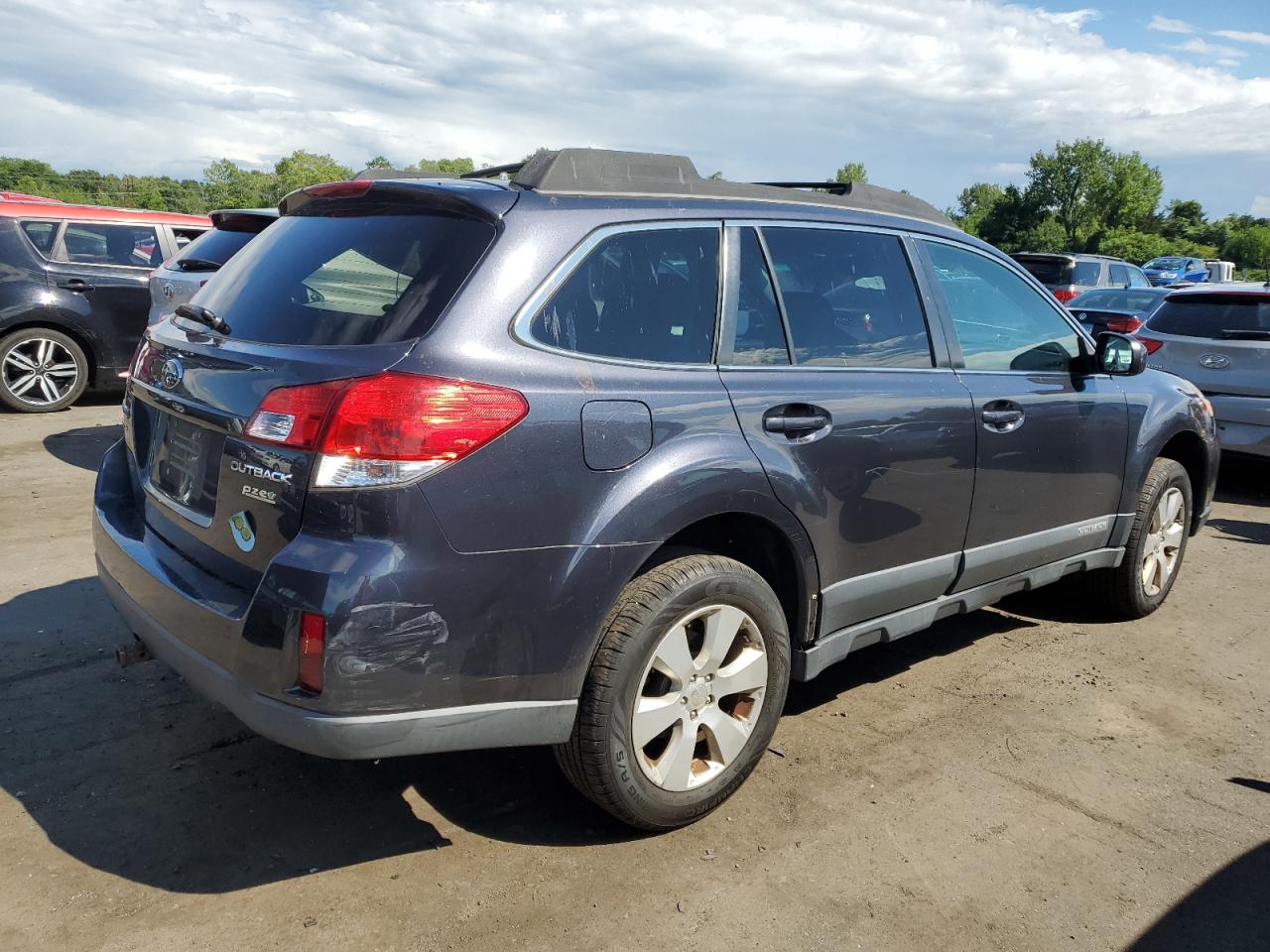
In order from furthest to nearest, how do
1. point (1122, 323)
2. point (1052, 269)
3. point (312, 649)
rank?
point (1052, 269)
point (1122, 323)
point (312, 649)

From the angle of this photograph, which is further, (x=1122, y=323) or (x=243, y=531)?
(x=1122, y=323)

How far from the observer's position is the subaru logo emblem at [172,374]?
2.98 m

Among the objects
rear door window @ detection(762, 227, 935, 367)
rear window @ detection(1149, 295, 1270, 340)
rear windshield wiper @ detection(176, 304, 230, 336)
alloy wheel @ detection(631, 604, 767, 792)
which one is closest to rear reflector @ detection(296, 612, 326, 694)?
alloy wheel @ detection(631, 604, 767, 792)

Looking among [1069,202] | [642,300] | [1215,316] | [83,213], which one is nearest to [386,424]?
[642,300]

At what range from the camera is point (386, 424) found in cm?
246

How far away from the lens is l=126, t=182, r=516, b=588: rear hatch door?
2.58 meters

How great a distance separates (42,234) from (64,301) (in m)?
0.65

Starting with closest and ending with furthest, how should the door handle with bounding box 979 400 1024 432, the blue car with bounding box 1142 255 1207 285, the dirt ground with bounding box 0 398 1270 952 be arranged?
the dirt ground with bounding box 0 398 1270 952
the door handle with bounding box 979 400 1024 432
the blue car with bounding box 1142 255 1207 285

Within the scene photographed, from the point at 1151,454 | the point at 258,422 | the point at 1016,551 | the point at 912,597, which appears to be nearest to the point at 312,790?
the point at 258,422

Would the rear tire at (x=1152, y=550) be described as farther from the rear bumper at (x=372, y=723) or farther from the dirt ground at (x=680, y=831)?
the rear bumper at (x=372, y=723)

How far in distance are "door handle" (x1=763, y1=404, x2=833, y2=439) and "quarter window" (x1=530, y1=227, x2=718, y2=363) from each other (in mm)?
270

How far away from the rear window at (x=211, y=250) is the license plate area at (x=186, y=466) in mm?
4465

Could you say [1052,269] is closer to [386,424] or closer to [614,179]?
[614,179]

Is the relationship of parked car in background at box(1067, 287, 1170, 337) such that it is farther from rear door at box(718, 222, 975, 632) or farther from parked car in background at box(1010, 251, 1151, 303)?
rear door at box(718, 222, 975, 632)
